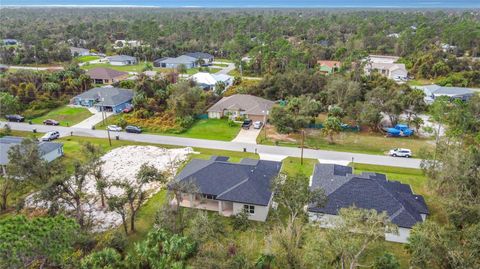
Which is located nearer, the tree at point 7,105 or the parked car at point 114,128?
the parked car at point 114,128

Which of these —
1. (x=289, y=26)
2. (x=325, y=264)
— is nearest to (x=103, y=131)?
(x=325, y=264)

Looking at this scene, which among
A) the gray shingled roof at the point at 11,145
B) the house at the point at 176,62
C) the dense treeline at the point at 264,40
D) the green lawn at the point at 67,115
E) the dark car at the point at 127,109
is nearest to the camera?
the gray shingled roof at the point at 11,145

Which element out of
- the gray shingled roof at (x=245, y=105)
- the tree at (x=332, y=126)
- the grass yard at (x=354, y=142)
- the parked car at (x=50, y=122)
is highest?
the tree at (x=332, y=126)

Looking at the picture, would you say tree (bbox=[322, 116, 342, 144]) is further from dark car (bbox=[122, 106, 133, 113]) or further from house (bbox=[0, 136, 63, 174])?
house (bbox=[0, 136, 63, 174])

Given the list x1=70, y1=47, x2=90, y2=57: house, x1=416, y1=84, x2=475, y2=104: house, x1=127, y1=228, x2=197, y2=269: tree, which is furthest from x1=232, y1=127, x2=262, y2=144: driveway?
A: x1=70, y1=47, x2=90, y2=57: house

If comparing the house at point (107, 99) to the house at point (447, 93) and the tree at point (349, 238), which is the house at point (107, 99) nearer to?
the tree at point (349, 238)

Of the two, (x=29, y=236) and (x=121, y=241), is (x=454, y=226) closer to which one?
(x=121, y=241)

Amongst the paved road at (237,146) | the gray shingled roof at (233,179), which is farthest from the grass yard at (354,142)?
the gray shingled roof at (233,179)
